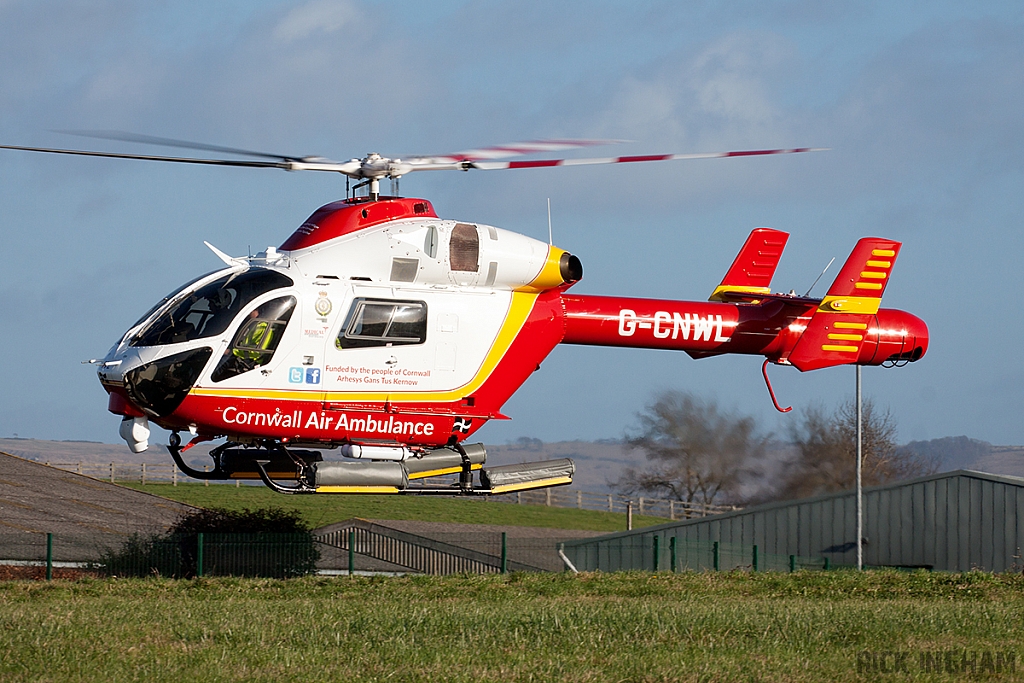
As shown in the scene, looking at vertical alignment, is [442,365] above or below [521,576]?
above

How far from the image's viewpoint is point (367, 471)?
15188 mm

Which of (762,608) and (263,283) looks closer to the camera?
(263,283)

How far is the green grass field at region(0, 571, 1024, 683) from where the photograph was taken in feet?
37.4

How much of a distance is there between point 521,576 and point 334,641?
12.1 meters

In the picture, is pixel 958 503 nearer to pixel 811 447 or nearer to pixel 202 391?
pixel 811 447

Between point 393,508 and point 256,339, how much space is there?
139ft

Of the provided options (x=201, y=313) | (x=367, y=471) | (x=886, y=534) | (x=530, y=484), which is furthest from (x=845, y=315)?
(x=886, y=534)

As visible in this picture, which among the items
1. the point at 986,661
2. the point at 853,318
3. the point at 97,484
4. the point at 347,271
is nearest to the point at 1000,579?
the point at 853,318

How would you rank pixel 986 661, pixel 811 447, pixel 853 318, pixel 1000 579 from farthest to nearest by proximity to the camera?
pixel 811 447 → pixel 1000 579 → pixel 853 318 → pixel 986 661

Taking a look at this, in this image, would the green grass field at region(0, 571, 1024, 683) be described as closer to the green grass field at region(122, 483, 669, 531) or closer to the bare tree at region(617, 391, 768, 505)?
the bare tree at region(617, 391, 768, 505)

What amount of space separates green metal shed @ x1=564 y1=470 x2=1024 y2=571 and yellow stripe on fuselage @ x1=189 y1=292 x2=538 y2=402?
1677 cm

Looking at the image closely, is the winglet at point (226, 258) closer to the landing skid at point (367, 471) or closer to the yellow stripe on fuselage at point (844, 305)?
the landing skid at point (367, 471)

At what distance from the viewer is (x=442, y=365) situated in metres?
16.0

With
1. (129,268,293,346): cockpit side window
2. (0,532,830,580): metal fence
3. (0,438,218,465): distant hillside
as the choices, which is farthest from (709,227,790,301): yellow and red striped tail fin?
(0,438,218,465): distant hillside
